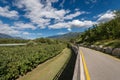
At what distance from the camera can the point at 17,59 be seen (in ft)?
42.2

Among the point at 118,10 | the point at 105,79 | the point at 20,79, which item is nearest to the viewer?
the point at 105,79

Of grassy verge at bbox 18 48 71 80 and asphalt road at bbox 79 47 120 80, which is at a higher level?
asphalt road at bbox 79 47 120 80

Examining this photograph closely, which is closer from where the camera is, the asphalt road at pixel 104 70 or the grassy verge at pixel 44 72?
the asphalt road at pixel 104 70

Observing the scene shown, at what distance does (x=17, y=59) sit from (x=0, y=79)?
2992mm

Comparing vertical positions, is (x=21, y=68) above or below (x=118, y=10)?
below

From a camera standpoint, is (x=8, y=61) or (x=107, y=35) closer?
(x=8, y=61)

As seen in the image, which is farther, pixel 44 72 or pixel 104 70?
pixel 44 72

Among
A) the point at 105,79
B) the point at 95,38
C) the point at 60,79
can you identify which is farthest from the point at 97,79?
the point at 95,38

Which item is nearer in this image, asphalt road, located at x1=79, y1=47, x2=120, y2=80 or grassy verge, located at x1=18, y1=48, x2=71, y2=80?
asphalt road, located at x1=79, y1=47, x2=120, y2=80

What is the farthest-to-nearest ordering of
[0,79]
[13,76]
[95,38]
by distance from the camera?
[95,38] < [13,76] < [0,79]

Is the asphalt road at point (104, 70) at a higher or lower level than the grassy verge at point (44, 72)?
higher

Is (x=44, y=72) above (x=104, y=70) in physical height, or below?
below

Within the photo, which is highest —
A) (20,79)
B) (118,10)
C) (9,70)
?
(118,10)

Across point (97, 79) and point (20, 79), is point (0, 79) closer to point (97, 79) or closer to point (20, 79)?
point (20, 79)
